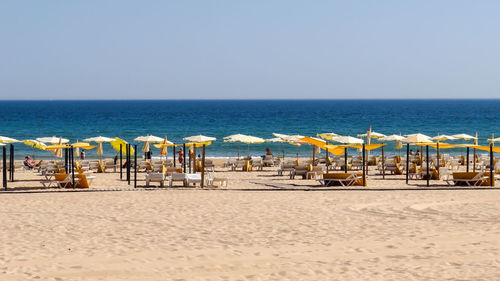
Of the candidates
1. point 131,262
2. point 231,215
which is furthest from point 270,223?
point 131,262

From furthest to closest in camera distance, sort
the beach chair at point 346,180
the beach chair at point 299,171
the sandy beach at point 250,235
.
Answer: the beach chair at point 299,171, the beach chair at point 346,180, the sandy beach at point 250,235

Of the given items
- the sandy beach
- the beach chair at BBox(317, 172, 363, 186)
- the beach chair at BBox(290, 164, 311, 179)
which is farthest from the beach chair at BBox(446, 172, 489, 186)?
the beach chair at BBox(290, 164, 311, 179)

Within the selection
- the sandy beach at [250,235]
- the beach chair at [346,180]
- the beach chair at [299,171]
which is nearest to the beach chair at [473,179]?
the sandy beach at [250,235]

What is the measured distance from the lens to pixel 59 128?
78.9m

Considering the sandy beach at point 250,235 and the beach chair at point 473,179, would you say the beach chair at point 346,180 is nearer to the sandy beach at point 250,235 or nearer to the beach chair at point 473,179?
the sandy beach at point 250,235

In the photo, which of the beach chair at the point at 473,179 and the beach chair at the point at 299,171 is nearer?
the beach chair at the point at 473,179

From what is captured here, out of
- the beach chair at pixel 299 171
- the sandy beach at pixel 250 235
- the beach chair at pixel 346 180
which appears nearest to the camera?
the sandy beach at pixel 250 235

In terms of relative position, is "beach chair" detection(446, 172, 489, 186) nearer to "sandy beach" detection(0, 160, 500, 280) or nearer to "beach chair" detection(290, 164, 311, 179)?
"sandy beach" detection(0, 160, 500, 280)

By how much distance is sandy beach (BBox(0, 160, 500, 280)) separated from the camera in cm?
862

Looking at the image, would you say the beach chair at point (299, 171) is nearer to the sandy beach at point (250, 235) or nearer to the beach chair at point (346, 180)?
the beach chair at point (346, 180)

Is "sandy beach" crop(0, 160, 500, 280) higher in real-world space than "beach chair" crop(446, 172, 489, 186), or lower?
lower

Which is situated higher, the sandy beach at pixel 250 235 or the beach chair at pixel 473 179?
the beach chair at pixel 473 179

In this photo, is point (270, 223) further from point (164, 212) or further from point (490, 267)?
point (490, 267)

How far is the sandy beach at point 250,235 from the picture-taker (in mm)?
8625
